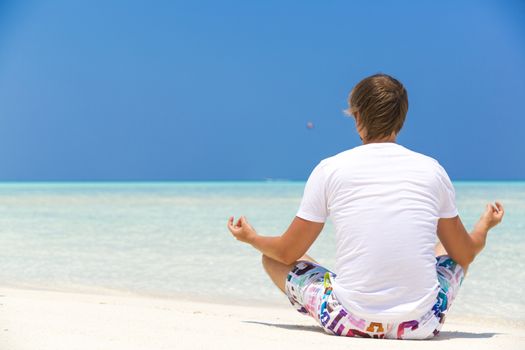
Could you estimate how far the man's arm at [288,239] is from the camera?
185 centimetres

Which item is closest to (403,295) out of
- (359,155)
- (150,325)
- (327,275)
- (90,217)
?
(327,275)

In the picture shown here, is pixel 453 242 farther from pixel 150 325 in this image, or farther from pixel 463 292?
pixel 463 292

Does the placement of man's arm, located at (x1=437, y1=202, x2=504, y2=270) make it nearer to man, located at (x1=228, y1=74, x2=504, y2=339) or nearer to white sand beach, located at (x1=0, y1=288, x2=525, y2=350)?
man, located at (x1=228, y1=74, x2=504, y2=339)

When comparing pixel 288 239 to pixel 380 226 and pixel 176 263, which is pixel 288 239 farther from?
pixel 176 263

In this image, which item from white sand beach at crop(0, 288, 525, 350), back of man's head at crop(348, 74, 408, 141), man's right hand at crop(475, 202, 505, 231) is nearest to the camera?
white sand beach at crop(0, 288, 525, 350)

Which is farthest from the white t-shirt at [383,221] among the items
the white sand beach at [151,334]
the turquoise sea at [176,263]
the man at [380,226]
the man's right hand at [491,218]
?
the turquoise sea at [176,263]

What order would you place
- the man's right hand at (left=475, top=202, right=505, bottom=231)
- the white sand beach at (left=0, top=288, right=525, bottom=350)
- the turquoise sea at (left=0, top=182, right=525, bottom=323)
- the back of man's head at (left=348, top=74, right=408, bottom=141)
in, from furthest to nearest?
1. the turquoise sea at (left=0, top=182, right=525, bottom=323)
2. the man's right hand at (left=475, top=202, right=505, bottom=231)
3. the back of man's head at (left=348, top=74, right=408, bottom=141)
4. the white sand beach at (left=0, top=288, right=525, bottom=350)

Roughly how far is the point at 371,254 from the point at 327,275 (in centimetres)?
20

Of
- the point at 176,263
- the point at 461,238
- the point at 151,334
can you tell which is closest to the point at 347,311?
the point at 461,238

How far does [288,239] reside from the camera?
1877 mm

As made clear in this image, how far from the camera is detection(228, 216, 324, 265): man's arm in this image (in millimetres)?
1846

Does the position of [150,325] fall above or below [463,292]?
above

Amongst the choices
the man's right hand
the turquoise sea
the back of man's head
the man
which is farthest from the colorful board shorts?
the turquoise sea

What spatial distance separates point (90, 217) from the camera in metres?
10.2
